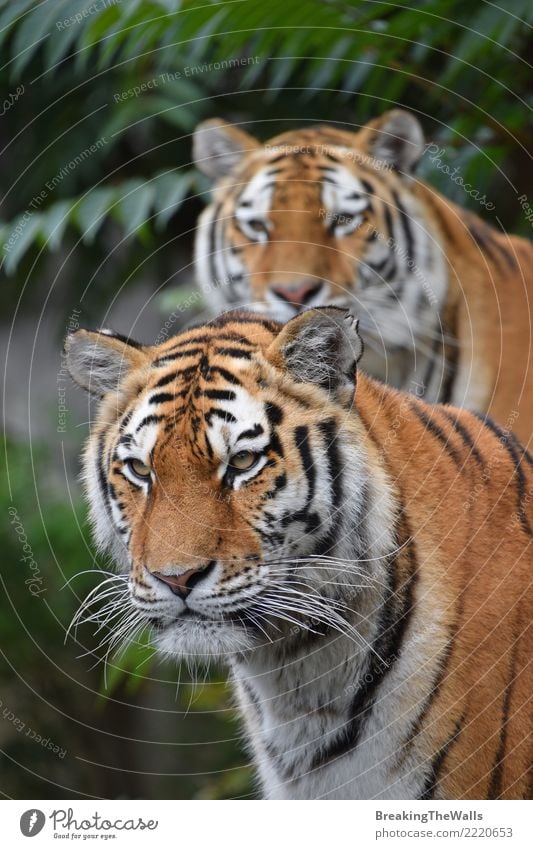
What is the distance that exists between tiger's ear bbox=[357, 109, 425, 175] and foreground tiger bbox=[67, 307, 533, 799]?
46.0 inches

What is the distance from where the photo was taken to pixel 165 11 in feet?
8.63

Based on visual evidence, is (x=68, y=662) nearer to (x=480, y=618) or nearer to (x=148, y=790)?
(x=148, y=790)

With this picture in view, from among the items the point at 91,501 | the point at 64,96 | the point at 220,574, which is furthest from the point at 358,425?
the point at 64,96

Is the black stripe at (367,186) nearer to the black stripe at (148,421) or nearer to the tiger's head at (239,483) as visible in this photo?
the tiger's head at (239,483)

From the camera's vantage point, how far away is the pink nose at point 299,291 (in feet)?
9.23

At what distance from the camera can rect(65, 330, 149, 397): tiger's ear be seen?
1977 mm

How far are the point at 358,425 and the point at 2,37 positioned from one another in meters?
1.45

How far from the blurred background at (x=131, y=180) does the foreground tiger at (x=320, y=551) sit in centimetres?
50

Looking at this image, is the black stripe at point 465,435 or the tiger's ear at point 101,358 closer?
the tiger's ear at point 101,358

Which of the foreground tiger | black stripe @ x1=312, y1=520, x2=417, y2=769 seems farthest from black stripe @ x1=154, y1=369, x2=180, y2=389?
black stripe @ x1=312, y1=520, x2=417, y2=769

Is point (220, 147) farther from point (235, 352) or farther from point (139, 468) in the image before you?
point (139, 468)

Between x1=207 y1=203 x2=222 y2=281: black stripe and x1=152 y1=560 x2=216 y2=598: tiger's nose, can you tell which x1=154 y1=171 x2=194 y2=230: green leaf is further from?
x1=152 y1=560 x2=216 y2=598: tiger's nose


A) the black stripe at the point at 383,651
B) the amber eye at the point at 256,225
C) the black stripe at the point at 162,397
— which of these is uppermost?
the amber eye at the point at 256,225
